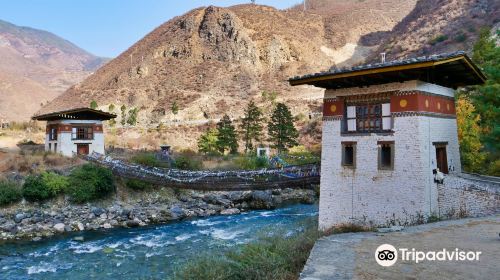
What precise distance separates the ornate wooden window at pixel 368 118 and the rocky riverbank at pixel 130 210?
1438 cm

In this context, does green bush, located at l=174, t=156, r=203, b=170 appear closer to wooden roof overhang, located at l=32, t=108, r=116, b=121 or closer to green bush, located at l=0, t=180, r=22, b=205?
wooden roof overhang, located at l=32, t=108, r=116, b=121

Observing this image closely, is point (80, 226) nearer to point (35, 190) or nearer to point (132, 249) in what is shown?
point (35, 190)

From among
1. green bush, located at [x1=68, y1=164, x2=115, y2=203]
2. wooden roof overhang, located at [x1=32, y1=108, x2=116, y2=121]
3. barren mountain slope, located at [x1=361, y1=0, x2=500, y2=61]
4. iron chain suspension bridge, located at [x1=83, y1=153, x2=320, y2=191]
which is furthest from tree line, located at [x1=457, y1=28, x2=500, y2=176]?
barren mountain slope, located at [x1=361, y1=0, x2=500, y2=61]

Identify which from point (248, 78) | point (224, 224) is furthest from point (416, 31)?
point (224, 224)

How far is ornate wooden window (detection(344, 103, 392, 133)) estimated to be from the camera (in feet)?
44.4

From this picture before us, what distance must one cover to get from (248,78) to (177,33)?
29.2 meters

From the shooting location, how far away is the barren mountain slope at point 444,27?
224 ft

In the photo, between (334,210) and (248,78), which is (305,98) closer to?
(248,78)

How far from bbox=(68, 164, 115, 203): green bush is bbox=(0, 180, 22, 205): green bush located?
2.97 metres

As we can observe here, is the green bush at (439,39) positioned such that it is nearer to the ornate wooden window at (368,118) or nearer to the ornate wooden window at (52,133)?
the ornate wooden window at (52,133)

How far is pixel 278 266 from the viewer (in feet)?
26.6

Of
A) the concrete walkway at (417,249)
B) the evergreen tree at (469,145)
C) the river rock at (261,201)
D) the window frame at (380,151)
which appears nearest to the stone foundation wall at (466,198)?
the concrete walkway at (417,249)

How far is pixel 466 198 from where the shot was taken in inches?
488

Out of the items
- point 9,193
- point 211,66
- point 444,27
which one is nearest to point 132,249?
point 9,193
